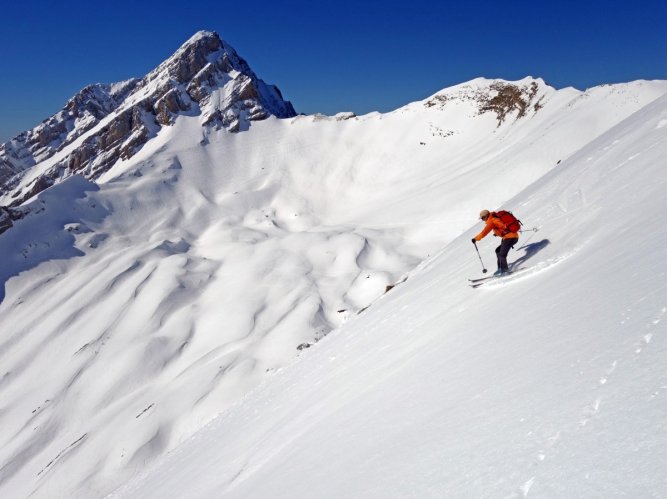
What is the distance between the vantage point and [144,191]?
3209 inches

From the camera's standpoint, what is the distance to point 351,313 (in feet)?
125

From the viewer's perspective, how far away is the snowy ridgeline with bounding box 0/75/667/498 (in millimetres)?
3965

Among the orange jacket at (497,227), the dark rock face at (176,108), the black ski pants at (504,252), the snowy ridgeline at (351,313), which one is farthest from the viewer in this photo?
the dark rock face at (176,108)

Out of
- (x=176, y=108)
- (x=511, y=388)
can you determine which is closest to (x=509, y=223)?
(x=511, y=388)

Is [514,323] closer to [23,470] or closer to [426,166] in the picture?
[23,470]

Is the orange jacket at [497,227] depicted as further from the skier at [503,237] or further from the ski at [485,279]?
the ski at [485,279]

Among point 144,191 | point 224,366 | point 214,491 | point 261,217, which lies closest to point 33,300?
point 144,191

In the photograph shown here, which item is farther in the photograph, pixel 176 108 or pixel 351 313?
pixel 176 108

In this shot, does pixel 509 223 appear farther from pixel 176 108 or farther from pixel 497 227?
pixel 176 108

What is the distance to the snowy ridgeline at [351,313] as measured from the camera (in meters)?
3.96

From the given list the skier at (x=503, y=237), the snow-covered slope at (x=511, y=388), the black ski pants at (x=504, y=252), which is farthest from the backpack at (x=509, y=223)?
the snow-covered slope at (x=511, y=388)

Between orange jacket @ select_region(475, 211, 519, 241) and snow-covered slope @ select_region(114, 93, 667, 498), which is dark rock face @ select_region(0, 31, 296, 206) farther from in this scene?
orange jacket @ select_region(475, 211, 519, 241)

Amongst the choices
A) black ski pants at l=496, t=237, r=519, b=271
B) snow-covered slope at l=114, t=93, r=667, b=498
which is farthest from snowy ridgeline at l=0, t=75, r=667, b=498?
black ski pants at l=496, t=237, r=519, b=271

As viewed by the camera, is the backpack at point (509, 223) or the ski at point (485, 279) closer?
the ski at point (485, 279)
